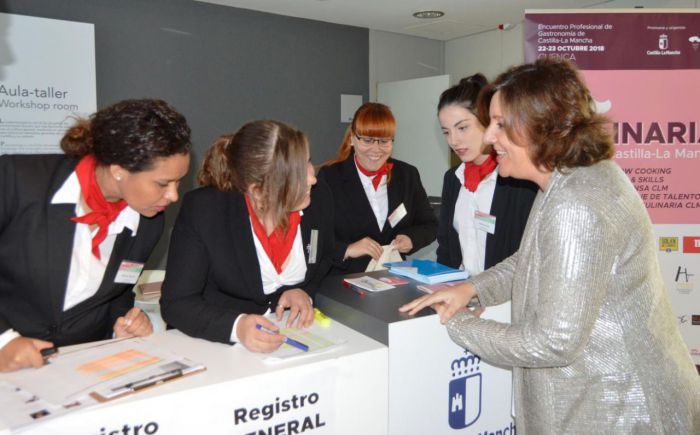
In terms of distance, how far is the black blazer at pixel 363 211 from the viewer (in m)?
2.57

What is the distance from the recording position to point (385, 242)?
8.60ft

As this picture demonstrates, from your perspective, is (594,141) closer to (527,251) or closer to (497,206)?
(527,251)

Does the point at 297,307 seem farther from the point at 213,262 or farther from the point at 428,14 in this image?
the point at 428,14

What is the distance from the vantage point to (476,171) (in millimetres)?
2160

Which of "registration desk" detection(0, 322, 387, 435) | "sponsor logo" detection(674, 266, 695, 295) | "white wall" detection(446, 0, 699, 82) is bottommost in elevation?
"sponsor logo" detection(674, 266, 695, 295)

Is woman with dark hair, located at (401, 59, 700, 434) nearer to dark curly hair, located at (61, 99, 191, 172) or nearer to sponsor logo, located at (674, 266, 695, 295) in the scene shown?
dark curly hair, located at (61, 99, 191, 172)

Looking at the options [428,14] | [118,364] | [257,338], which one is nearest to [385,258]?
[257,338]

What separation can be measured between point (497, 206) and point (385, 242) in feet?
2.44

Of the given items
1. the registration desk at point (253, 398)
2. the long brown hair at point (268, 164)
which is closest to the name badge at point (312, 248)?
the long brown hair at point (268, 164)

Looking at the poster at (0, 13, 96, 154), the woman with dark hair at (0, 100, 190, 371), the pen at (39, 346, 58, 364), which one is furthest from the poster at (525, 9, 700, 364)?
the poster at (0, 13, 96, 154)

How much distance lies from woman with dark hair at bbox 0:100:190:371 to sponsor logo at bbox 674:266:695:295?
120 inches

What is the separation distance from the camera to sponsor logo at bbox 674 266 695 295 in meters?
3.26

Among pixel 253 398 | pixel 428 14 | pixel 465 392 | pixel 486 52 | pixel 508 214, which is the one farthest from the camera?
pixel 486 52

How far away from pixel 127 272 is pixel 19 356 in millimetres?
436
